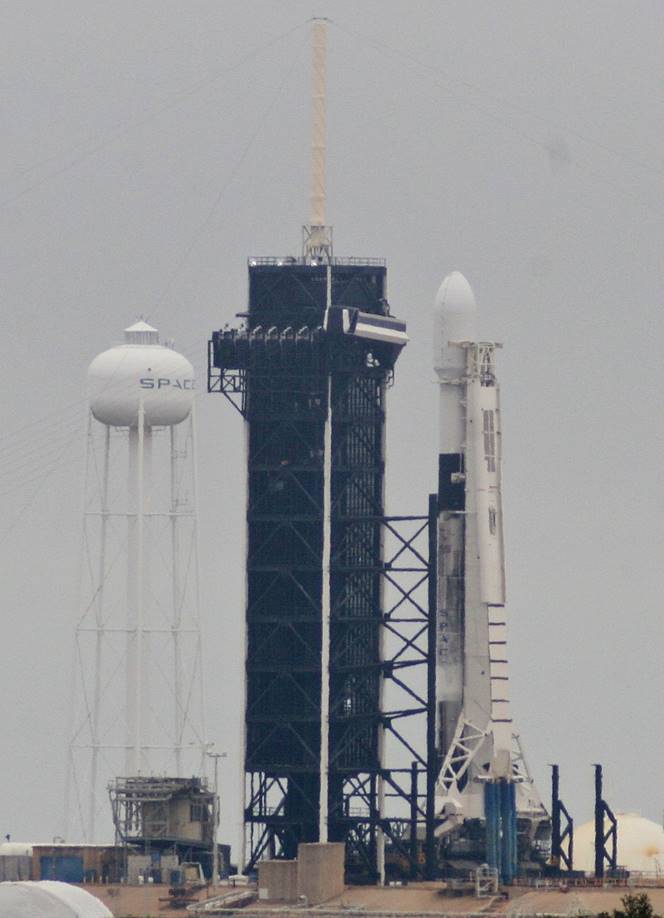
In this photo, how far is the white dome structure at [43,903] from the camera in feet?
642

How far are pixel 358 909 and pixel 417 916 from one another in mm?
3088

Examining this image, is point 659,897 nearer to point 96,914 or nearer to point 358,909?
point 358,909

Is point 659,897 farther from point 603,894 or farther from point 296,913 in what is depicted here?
point 296,913

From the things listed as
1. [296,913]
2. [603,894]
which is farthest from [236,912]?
[603,894]

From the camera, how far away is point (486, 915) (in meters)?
196

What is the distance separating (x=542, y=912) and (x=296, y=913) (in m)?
11.8

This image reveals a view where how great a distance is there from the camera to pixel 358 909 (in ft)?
655

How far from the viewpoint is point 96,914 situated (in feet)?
648

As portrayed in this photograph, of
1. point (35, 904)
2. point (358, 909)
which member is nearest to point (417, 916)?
point (358, 909)

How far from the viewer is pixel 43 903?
197000 millimetres

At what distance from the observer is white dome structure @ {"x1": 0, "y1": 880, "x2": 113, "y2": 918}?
19575 centimetres

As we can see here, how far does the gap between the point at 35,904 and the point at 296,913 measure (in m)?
12.3

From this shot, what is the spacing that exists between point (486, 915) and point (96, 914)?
18224 mm

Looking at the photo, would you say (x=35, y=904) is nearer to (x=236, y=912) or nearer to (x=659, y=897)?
(x=236, y=912)
